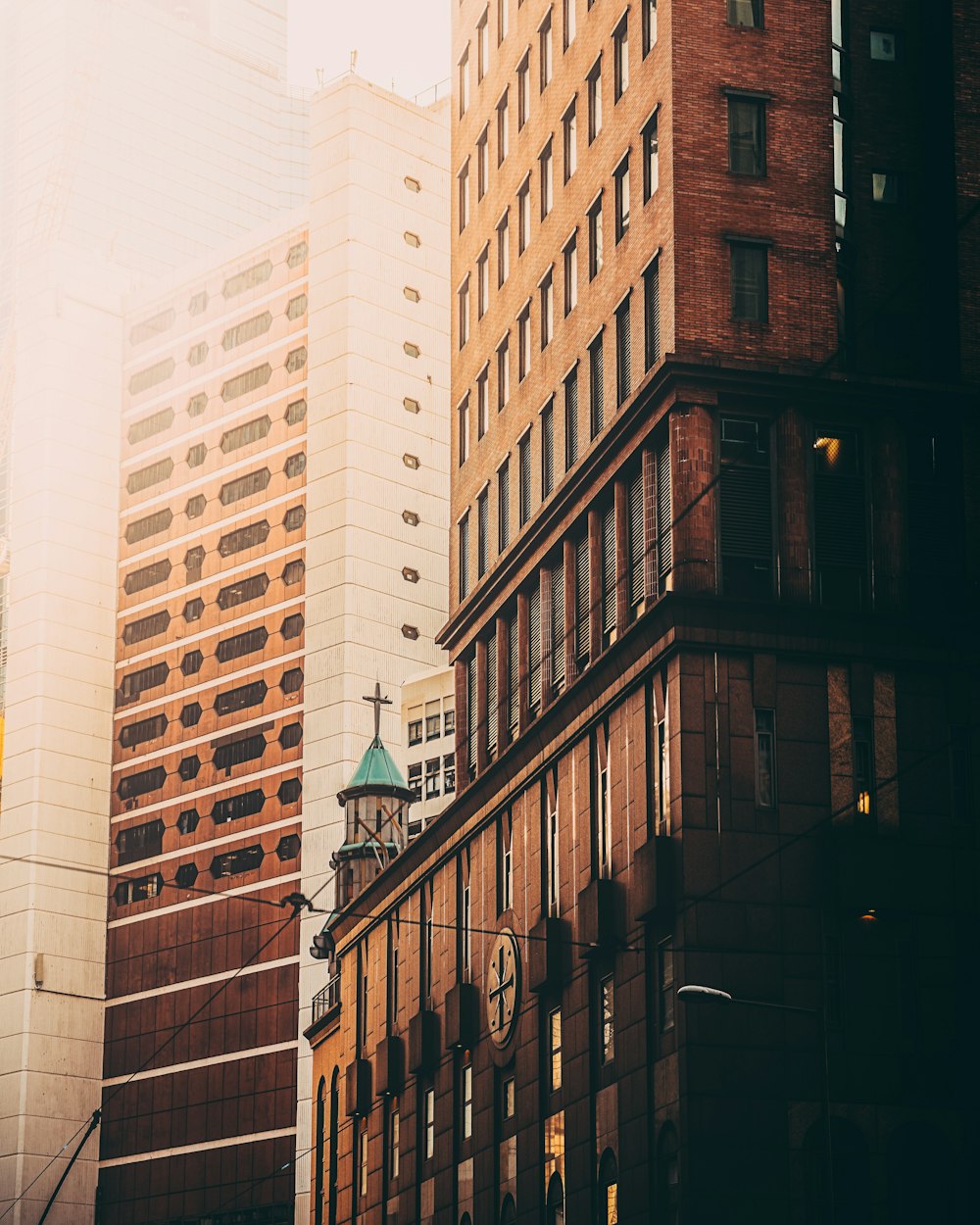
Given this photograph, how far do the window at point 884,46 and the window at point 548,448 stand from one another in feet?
40.4

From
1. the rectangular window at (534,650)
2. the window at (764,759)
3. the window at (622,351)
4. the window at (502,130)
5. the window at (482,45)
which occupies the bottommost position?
the window at (764,759)

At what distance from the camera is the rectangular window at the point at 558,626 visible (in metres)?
58.3

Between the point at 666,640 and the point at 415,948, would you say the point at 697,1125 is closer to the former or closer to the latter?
the point at 666,640

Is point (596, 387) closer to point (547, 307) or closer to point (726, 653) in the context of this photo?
point (547, 307)

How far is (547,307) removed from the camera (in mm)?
62531

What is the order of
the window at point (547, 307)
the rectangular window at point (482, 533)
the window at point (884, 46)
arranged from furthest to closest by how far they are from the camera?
A: the rectangular window at point (482, 533), the window at point (547, 307), the window at point (884, 46)

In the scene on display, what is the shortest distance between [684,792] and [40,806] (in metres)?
90.4

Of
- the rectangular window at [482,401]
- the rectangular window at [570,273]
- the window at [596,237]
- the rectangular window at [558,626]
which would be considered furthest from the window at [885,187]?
the rectangular window at [482,401]

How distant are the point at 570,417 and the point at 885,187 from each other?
1013 cm

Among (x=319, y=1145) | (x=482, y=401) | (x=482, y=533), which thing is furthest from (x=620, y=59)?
(x=319, y=1145)

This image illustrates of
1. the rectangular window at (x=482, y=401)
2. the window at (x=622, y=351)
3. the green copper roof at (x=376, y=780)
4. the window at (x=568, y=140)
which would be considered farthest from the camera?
the green copper roof at (x=376, y=780)

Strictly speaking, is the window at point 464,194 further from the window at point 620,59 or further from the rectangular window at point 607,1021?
the rectangular window at point 607,1021

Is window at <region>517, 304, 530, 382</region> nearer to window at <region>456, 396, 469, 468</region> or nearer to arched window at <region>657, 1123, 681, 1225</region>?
window at <region>456, 396, 469, 468</region>

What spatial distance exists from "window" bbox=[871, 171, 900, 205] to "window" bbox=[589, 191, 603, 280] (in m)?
7.26
